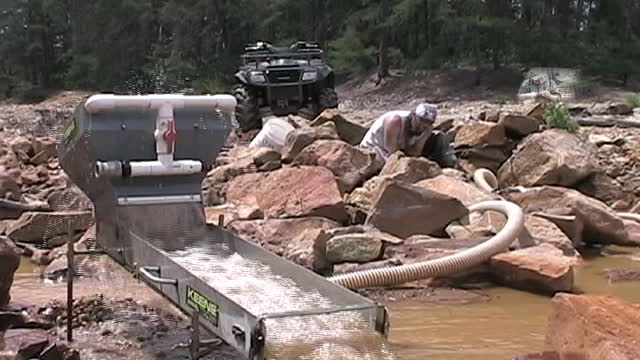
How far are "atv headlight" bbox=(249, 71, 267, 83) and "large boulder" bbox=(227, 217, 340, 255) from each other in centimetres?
846

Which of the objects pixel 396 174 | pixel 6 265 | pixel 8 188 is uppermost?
pixel 6 265

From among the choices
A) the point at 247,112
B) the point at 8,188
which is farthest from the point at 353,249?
the point at 247,112

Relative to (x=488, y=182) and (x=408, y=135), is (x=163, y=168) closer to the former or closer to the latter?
(x=408, y=135)

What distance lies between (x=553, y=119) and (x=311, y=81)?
5.11 metres

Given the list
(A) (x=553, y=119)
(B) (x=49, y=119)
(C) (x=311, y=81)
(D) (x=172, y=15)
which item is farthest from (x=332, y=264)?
(D) (x=172, y=15)

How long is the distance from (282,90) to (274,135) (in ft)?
14.9

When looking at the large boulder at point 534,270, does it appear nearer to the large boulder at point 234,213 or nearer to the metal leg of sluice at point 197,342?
the large boulder at point 234,213

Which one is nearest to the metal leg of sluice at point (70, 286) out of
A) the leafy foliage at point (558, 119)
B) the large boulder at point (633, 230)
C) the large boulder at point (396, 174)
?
the large boulder at point (396, 174)

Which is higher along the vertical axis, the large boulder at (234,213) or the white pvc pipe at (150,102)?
the white pvc pipe at (150,102)

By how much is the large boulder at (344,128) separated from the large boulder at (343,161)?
2.08 m

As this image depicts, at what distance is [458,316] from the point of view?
5957mm

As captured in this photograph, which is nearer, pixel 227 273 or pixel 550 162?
pixel 227 273

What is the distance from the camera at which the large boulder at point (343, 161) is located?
9.07m

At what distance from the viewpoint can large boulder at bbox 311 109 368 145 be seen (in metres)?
11.6
